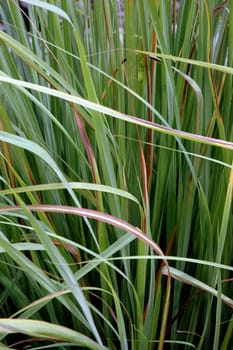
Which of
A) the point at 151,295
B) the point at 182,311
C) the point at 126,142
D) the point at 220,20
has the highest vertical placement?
the point at 220,20

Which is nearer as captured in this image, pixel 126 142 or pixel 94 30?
pixel 126 142

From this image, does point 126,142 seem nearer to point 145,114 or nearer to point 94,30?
point 145,114

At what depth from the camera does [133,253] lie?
817 millimetres

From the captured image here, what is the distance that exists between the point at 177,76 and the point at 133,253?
27 centimetres

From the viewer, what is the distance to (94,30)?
92 cm

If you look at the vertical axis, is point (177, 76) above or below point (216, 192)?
above

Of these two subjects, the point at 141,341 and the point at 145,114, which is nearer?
the point at 141,341

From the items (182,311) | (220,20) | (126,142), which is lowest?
(182,311)

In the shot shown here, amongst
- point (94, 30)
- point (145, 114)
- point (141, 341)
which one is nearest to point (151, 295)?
point (141, 341)

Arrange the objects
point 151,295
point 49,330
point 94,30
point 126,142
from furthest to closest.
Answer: point 94,30, point 126,142, point 151,295, point 49,330

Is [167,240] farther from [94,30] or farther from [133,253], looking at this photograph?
[94,30]

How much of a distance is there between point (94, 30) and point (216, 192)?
0.33 metres

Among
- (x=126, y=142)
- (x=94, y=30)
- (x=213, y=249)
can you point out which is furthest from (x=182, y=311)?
(x=94, y=30)

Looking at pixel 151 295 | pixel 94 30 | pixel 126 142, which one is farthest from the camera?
pixel 94 30
